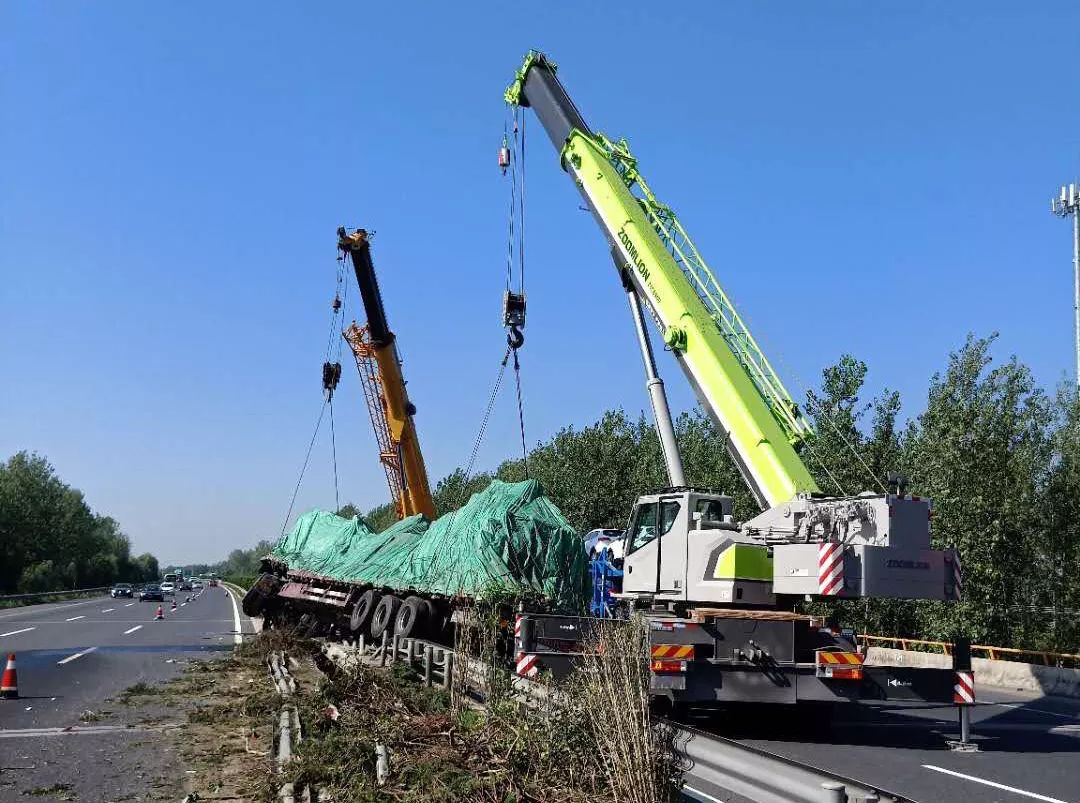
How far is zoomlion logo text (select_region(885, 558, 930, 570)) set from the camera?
11539mm

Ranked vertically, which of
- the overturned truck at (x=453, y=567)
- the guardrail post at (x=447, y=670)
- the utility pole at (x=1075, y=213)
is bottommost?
the guardrail post at (x=447, y=670)

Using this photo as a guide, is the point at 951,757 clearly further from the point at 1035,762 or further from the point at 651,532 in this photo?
the point at 651,532

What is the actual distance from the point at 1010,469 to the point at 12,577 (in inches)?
2871

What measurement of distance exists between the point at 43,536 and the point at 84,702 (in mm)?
91655

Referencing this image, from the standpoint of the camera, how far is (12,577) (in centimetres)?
7475

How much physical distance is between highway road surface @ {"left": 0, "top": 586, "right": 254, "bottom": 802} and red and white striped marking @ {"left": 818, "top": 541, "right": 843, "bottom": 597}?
7207mm

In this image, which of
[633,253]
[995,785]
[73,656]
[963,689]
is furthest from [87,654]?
[995,785]

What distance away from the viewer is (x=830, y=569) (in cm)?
1141

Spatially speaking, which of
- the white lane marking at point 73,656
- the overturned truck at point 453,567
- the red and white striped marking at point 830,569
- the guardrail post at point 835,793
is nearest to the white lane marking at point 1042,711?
the red and white striped marking at point 830,569

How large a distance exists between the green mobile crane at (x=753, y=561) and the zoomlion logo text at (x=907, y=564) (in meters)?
0.02

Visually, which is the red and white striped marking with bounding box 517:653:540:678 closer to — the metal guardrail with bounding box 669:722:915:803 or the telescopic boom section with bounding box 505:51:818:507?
the telescopic boom section with bounding box 505:51:818:507

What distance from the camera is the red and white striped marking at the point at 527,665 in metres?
11.7

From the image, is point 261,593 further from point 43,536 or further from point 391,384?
point 43,536

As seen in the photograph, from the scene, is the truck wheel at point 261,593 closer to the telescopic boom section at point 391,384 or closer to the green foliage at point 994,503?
the telescopic boom section at point 391,384
